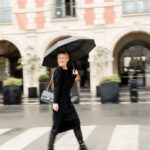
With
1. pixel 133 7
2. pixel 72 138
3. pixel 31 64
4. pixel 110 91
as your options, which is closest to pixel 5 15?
pixel 31 64

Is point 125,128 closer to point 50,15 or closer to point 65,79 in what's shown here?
point 65,79

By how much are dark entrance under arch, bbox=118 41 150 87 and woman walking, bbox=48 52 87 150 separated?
12.5 metres

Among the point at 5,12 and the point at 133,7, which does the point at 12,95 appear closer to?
the point at 5,12

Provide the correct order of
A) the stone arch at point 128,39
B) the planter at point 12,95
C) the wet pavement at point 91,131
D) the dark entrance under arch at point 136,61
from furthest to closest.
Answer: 1. the dark entrance under arch at point 136,61
2. the stone arch at point 128,39
3. the planter at point 12,95
4. the wet pavement at point 91,131

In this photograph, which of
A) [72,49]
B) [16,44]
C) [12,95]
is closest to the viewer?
[72,49]

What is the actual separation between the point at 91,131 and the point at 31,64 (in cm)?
952

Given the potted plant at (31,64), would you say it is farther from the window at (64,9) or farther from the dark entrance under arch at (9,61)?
the dark entrance under arch at (9,61)

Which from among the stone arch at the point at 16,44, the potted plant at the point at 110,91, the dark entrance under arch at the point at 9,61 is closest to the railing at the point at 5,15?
the stone arch at the point at 16,44

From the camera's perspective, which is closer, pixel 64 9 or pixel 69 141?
pixel 69 141

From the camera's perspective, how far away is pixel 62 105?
14.9ft

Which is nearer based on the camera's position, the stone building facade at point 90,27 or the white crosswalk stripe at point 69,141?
the white crosswalk stripe at point 69,141

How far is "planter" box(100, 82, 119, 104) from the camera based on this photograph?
11.6 metres

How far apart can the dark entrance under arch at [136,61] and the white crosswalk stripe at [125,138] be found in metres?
10.4

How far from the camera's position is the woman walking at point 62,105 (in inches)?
178
